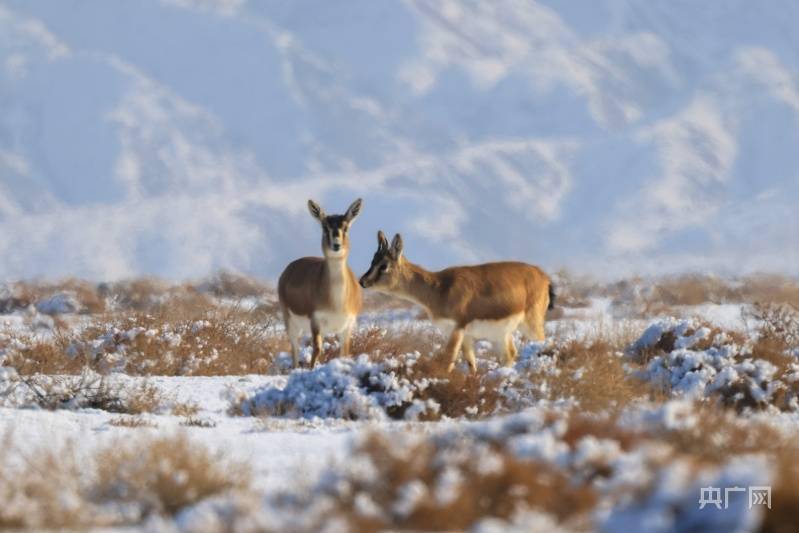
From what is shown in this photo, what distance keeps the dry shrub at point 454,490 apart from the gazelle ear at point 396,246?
8394mm

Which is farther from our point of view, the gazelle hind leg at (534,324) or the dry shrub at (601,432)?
the gazelle hind leg at (534,324)

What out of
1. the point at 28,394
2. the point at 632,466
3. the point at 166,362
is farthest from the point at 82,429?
the point at 166,362

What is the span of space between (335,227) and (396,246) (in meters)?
0.79

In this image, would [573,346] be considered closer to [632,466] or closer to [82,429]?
[82,429]

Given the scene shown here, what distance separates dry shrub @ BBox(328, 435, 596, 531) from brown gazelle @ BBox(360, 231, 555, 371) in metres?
6.94

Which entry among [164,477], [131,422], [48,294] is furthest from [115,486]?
[48,294]

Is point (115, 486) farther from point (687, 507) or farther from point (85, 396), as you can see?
point (85, 396)

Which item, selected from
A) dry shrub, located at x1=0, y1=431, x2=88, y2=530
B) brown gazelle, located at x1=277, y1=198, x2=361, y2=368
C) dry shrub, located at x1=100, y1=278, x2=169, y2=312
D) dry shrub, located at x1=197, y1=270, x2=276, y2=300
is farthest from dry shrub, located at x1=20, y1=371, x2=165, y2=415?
dry shrub, located at x1=197, y1=270, x2=276, y2=300

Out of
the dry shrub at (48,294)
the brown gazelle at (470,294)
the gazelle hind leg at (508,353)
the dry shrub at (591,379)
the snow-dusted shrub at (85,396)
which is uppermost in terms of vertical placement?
the dry shrub at (48,294)

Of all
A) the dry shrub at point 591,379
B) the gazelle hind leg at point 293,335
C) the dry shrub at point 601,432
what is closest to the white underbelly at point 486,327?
the dry shrub at point 591,379

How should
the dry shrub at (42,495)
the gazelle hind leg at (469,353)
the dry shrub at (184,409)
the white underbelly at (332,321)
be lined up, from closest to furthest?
the dry shrub at (42,495), the dry shrub at (184,409), the gazelle hind leg at (469,353), the white underbelly at (332,321)

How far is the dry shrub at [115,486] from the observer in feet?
19.3

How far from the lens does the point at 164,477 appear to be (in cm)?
655

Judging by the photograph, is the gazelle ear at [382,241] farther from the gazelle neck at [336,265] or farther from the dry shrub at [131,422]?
the dry shrub at [131,422]
